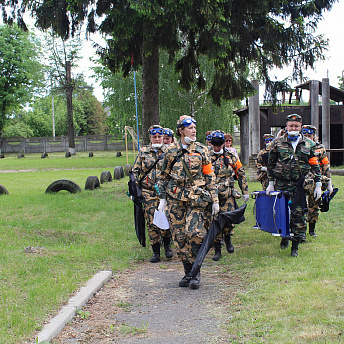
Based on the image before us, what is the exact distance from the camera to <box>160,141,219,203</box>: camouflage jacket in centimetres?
589

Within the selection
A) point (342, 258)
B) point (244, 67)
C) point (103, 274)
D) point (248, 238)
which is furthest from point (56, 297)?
point (244, 67)

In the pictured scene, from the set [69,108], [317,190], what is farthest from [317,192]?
[69,108]

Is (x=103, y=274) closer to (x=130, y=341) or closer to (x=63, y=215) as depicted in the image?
(x=130, y=341)

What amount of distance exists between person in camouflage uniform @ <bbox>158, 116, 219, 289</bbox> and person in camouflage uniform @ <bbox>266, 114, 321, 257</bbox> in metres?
1.71

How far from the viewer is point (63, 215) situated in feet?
37.1

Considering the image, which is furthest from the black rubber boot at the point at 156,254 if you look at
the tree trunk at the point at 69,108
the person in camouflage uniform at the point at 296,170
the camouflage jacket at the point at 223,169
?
the tree trunk at the point at 69,108

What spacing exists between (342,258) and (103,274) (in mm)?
3404

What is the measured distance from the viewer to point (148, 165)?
768 centimetres

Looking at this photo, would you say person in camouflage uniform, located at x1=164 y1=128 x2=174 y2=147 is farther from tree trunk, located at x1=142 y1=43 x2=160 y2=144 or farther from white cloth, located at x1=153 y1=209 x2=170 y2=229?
tree trunk, located at x1=142 y1=43 x2=160 y2=144

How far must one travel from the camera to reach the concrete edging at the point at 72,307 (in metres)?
4.22

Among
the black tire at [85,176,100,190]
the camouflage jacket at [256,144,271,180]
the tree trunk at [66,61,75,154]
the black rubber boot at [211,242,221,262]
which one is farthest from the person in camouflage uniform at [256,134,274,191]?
the tree trunk at [66,61,75,154]

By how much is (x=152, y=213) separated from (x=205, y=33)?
5.79m

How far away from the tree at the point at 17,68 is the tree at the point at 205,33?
127 ft

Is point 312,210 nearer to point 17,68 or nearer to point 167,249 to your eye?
point 167,249
